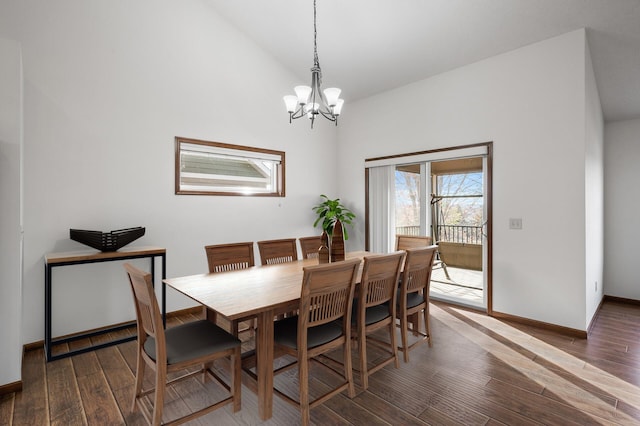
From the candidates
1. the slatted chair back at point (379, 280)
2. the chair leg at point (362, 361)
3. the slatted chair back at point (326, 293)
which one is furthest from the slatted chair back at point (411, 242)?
the slatted chair back at point (326, 293)

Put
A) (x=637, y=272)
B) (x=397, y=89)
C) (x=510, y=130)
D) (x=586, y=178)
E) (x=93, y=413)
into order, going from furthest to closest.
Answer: (x=397, y=89) → (x=637, y=272) → (x=510, y=130) → (x=586, y=178) → (x=93, y=413)

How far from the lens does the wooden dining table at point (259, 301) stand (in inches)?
71.2

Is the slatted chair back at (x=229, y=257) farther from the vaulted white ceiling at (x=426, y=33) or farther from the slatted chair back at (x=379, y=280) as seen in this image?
the vaulted white ceiling at (x=426, y=33)

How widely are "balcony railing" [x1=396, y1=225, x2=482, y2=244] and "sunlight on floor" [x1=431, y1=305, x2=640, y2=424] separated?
152cm

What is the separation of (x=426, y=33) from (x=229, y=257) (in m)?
3.29

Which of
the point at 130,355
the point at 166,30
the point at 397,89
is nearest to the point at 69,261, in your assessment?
the point at 130,355

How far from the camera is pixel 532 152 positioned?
3521mm

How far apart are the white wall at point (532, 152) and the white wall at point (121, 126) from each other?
107 inches

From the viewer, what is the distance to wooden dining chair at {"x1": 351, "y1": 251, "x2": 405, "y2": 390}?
2287 mm

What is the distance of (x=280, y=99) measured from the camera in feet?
16.0

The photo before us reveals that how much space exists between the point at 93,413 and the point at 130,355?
34.4 inches

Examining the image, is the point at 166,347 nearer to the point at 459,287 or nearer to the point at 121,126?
the point at 121,126

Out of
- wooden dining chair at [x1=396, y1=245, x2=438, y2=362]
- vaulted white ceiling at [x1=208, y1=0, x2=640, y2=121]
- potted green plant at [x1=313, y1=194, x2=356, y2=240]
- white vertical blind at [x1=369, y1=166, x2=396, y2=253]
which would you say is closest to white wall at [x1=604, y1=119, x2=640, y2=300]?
vaulted white ceiling at [x1=208, y1=0, x2=640, y2=121]

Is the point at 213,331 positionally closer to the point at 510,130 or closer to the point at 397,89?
the point at 510,130
